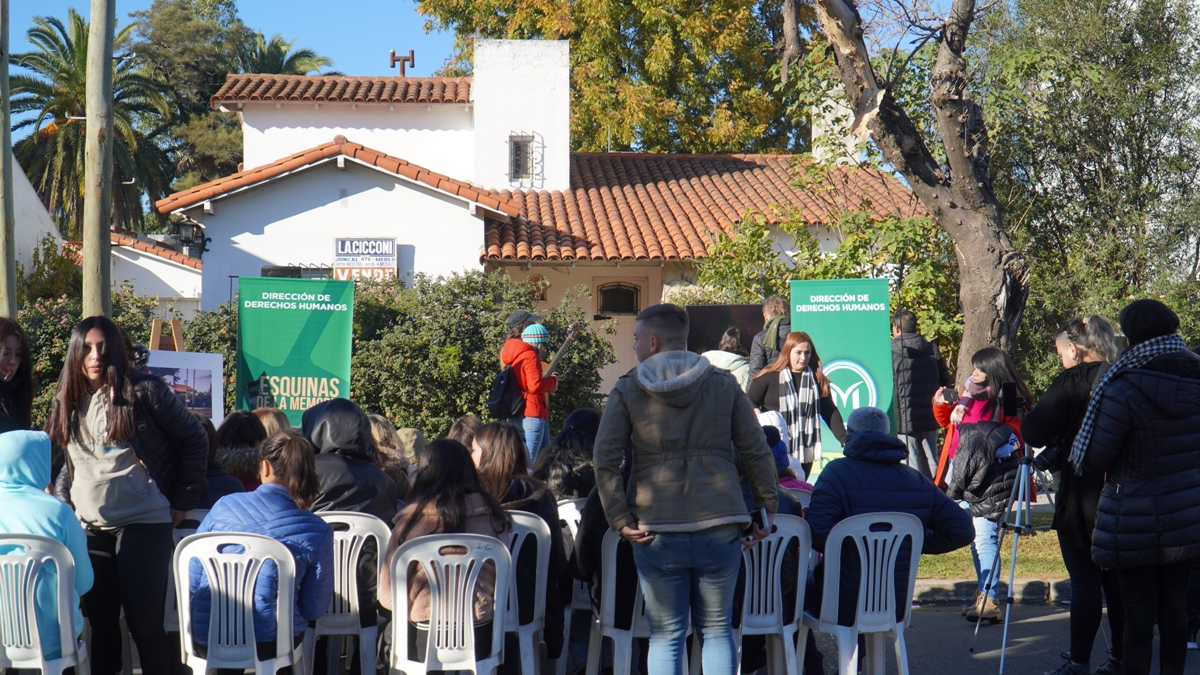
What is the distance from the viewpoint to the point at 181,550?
4320 mm

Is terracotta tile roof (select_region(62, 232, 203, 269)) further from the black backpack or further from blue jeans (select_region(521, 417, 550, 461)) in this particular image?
blue jeans (select_region(521, 417, 550, 461))

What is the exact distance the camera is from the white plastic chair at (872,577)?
4.86 m

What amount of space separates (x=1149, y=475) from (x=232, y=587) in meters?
4.04

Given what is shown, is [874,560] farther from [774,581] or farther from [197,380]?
[197,380]

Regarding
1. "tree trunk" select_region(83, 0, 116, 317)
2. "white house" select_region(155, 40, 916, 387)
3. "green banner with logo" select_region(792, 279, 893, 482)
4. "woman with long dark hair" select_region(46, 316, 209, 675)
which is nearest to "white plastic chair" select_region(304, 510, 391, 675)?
"woman with long dark hair" select_region(46, 316, 209, 675)

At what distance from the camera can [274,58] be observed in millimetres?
43500

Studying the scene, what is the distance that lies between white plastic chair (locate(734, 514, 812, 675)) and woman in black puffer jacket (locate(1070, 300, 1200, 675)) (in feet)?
4.50

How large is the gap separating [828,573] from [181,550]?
2.85 metres

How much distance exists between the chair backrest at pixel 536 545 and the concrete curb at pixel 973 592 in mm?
3610

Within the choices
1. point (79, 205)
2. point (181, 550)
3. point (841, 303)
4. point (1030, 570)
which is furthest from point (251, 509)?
point (79, 205)

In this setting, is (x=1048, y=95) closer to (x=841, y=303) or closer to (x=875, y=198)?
(x=875, y=198)

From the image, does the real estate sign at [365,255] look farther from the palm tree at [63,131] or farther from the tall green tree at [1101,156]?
the palm tree at [63,131]

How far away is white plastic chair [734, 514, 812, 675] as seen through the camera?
4.87 m

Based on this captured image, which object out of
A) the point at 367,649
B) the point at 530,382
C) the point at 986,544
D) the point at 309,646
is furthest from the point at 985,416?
the point at 309,646
